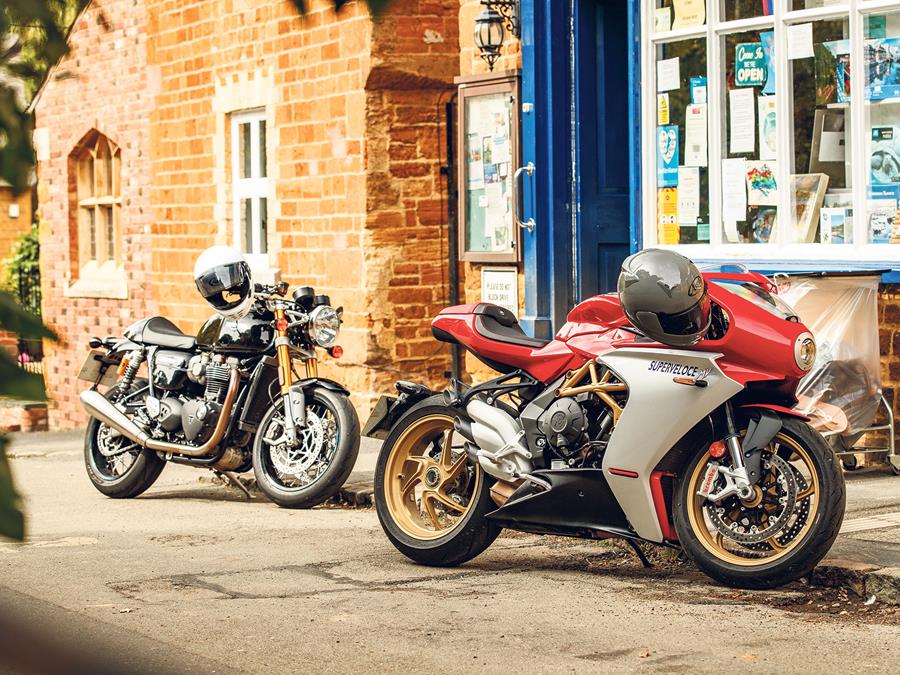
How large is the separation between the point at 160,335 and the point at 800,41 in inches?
164

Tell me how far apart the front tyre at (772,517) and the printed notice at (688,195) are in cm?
398

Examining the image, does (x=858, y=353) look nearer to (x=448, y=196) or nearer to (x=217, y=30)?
(x=448, y=196)

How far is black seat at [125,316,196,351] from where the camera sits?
9148mm

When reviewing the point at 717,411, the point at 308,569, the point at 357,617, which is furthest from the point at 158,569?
the point at 717,411

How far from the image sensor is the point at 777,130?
8.96 m

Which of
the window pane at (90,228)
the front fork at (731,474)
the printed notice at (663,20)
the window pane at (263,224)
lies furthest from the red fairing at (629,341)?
the window pane at (90,228)

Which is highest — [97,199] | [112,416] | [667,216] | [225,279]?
[97,199]

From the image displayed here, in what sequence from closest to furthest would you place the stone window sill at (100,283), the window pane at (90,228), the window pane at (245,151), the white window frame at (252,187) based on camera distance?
the white window frame at (252,187) < the window pane at (245,151) < the stone window sill at (100,283) < the window pane at (90,228)

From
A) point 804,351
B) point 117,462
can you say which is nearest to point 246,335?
point 117,462

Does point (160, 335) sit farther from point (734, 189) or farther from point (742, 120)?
point (742, 120)

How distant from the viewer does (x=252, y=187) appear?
1372 cm

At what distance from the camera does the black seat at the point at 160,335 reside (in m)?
9.15

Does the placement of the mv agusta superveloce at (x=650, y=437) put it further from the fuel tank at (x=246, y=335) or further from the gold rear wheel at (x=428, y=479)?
the fuel tank at (x=246, y=335)

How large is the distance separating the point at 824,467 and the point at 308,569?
2.29 metres
